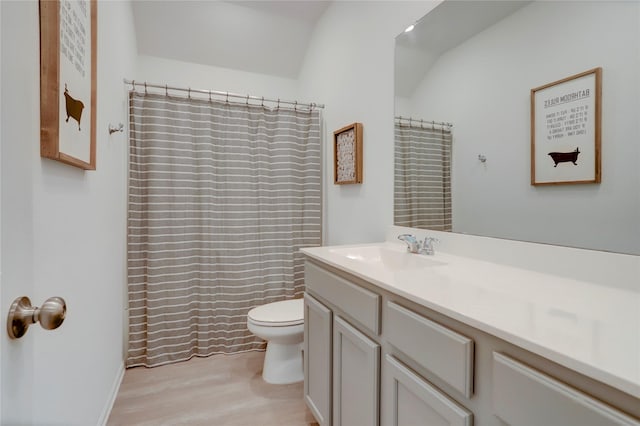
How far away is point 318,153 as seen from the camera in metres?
2.53

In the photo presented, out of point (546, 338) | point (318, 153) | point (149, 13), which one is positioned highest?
point (149, 13)

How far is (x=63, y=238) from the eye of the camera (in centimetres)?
104

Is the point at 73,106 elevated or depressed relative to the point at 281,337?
elevated

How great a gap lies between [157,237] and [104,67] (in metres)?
1.05

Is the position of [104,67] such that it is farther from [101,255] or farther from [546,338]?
[546,338]

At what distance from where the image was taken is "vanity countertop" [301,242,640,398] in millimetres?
498

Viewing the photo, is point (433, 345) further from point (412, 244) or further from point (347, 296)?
point (412, 244)

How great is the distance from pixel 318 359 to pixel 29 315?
3.80 feet

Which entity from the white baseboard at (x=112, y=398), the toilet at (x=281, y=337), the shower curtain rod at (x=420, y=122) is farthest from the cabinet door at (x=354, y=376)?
the white baseboard at (x=112, y=398)

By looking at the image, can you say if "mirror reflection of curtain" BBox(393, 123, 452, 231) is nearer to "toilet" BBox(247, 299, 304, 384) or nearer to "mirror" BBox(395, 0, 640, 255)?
"mirror" BBox(395, 0, 640, 255)

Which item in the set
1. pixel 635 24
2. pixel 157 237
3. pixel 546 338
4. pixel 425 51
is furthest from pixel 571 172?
pixel 157 237

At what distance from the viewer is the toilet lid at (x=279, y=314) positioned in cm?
189

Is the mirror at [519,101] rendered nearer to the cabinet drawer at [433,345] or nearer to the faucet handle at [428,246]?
the faucet handle at [428,246]

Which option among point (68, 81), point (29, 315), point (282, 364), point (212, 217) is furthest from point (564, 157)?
point (212, 217)
